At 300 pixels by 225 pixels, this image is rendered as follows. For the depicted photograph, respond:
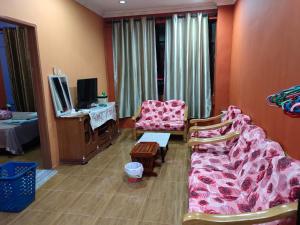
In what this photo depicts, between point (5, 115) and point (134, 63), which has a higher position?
point (134, 63)

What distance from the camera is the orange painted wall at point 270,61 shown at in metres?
1.60

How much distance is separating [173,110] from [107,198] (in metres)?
2.65

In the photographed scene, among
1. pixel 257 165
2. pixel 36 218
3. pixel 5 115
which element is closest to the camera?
pixel 257 165

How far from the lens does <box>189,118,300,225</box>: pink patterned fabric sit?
1.35 m

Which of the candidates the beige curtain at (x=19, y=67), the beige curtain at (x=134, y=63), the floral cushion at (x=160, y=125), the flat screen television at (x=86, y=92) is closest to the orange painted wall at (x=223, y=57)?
the floral cushion at (x=160, y=125)

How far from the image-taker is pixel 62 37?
140 inches

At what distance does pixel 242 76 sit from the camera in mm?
3291

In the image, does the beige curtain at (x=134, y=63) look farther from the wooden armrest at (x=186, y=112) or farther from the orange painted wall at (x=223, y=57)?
the orange painted wall at (x=223, y=57)

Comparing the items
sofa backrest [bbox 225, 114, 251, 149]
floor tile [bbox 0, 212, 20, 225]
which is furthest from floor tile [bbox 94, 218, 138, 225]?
sofa backrest [bbox 225, 114, 251, 149]

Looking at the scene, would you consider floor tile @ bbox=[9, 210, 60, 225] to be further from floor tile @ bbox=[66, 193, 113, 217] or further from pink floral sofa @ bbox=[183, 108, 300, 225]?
pink floral sofa @ bbox=[183, 108, 300, 225]

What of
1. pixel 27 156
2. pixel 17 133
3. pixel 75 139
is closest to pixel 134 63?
pixel 75 139

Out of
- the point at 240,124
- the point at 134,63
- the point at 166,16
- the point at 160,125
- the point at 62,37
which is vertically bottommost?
the point at 160,125

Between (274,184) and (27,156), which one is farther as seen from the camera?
(27,156)

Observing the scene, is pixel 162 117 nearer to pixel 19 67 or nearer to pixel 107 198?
pixel 107 198
